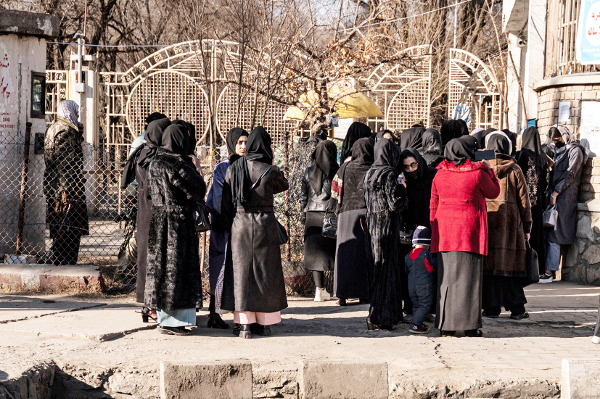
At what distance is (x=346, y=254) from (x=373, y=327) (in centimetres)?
102

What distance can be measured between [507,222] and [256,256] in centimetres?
223

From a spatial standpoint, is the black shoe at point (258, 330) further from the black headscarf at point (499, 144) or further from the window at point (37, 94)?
the window at point (37, 94)

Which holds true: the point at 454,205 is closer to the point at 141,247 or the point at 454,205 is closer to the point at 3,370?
the point at 141,247

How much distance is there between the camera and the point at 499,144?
7.52 meters

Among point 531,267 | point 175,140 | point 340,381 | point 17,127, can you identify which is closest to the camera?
point 340,381

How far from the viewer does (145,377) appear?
18.5 ft

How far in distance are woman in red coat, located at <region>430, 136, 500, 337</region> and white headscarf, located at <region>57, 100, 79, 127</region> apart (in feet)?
15.8

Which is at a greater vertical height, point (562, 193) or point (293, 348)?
point (562, 193)

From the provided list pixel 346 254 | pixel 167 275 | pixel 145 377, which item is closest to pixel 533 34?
pixel 346 254

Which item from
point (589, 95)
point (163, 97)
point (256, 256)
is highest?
point (163, 97)

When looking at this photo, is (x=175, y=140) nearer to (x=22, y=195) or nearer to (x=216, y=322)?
(x=216, y=322)

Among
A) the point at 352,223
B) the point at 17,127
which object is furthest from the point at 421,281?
the point at 17,127

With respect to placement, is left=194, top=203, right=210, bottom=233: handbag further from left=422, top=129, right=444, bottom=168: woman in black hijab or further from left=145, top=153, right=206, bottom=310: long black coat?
left=422, top=129, right=444, bottom=168: woman in black hijab

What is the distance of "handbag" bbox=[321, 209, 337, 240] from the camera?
810 centimetres
